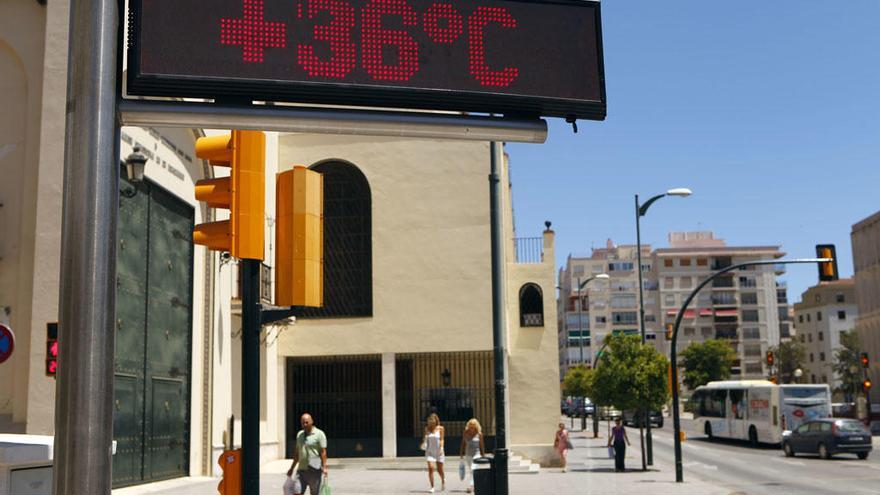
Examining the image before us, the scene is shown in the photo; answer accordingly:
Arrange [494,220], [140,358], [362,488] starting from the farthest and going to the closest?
[362,488]
[140,358]
[494,220]

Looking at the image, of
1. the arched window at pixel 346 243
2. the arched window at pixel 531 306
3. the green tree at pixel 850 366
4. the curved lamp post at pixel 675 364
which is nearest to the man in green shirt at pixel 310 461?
the curved lamp post at pixel 675 364

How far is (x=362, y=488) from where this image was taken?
69.1 ft

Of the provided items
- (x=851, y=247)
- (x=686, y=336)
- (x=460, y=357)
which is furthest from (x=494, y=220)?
(x=686, y=336)

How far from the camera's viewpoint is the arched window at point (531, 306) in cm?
2908

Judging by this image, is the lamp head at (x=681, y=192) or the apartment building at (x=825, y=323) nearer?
A: the lamp head at (x=681, y=192)

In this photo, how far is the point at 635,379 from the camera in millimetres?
26672

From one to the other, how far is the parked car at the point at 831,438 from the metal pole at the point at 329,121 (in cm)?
3200

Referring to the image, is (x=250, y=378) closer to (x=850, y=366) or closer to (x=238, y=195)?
(x=238, y=195)

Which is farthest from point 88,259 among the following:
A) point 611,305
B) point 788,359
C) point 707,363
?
point 611,305

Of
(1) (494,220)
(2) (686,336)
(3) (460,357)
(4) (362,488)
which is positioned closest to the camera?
(1) (494,220)

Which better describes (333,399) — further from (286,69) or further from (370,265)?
(286,69)

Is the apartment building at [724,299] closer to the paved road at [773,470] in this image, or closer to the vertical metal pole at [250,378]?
the paved road at [773,470]

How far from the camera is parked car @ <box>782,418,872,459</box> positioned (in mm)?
33125

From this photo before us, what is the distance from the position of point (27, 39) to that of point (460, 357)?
16174 millimetres
